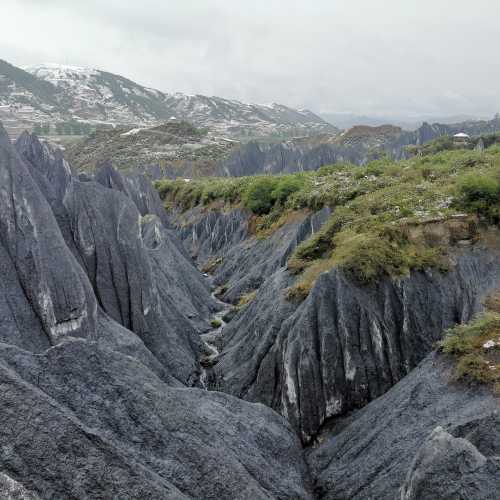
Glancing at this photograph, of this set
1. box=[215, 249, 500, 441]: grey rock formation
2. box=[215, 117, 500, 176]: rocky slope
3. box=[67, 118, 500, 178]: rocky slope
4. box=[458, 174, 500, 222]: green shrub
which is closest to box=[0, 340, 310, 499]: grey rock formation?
box=[215, 249, 500, 441]: grey rock formation

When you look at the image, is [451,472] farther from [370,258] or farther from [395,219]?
[395,219]

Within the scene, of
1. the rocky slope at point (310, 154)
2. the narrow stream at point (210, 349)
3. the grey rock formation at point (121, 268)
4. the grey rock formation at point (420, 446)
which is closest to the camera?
the grey rock formation at point (420, 446)

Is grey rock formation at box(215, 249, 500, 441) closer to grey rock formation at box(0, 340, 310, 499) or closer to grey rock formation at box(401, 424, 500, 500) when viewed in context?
grey rock formation at box(0, 340, 310, 499)

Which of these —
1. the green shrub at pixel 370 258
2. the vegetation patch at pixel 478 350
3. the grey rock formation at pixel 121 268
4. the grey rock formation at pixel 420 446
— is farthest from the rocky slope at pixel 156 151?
the vegetation patch at pixel 478 350

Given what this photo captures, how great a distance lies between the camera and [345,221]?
96.5ft

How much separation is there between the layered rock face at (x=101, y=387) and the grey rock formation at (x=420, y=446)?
1.63 meters

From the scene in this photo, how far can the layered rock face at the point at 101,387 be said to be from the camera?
830cm

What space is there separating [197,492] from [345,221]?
22.0 meters

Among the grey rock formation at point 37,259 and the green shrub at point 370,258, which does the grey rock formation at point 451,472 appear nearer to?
the green shrub at point 370,258

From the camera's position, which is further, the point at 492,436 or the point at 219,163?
the point at 219,163

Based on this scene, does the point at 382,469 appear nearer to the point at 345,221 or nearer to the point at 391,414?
the point at 391,414

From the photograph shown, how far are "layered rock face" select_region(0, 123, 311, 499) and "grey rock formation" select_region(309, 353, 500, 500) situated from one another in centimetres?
163

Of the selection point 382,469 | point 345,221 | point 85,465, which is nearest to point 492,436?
point 382,469

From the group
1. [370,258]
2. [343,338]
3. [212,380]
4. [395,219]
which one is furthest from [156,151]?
[343,338]
